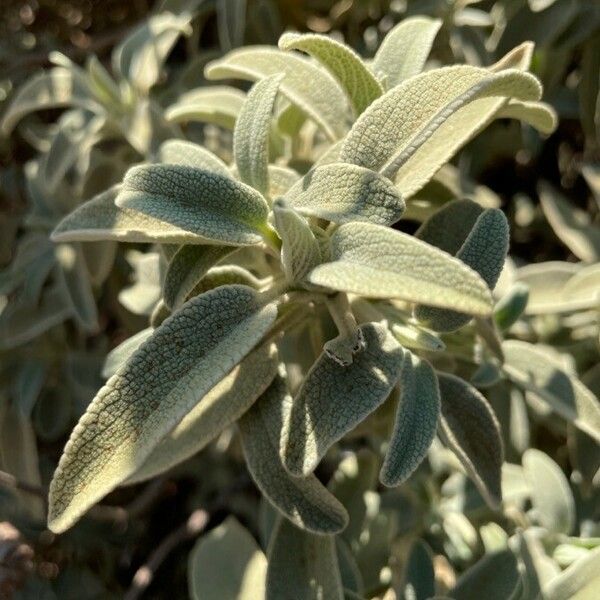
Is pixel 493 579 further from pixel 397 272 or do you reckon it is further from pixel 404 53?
pixel 404 53

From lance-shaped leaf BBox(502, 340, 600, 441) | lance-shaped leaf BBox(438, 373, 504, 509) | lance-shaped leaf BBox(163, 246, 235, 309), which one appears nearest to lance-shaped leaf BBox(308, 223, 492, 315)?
lance-shaped leaf BBox(163, 246, 235, 309)

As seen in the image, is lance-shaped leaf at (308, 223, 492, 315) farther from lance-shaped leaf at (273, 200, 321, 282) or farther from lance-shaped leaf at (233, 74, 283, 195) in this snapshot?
lance-shaped leaf at (233, 74, 283, 195)

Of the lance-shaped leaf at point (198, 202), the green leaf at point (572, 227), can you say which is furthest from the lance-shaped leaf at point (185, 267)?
the green leaf at point (572, 227)

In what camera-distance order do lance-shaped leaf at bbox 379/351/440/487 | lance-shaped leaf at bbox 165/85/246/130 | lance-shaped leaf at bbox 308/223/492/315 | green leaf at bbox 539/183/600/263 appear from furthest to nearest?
green leaf at bbox 539/183/600/263 → lance-shaped leaf at bbox 165/85/246/130 → lance-shaped leaf at bbox 379/351/440/487 → lance-shaped leaf at bbox 308/223/492/315

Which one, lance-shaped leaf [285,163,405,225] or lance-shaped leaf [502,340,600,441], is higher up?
lance-shaped leaf [285,163,405,225]

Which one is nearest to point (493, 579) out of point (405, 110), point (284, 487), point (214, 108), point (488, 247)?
point (284, 487)

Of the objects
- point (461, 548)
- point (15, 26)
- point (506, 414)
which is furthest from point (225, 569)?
point (15, 26)

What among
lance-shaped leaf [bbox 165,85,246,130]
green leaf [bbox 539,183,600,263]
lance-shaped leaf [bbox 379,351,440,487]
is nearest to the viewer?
lance-shaped leaf [bbox 379,351,440,487]
